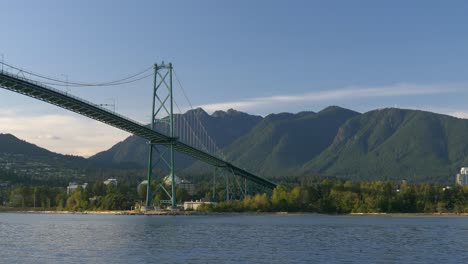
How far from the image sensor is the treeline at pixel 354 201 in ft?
357

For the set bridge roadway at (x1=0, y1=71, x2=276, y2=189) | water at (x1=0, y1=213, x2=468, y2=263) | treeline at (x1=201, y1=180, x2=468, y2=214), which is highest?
bridge roadway at (x1=0, y1=71, x2=276, y2=189)

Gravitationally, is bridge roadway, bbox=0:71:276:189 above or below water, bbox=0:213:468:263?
above

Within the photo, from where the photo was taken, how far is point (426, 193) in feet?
375

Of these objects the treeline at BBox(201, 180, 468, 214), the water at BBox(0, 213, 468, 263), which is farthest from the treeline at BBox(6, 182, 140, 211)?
the water at BBox(0, 213, 468, 263)

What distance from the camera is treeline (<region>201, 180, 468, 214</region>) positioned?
10888 cm

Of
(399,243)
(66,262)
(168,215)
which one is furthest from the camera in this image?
(168,215)

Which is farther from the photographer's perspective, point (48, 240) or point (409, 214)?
point (409, 214)

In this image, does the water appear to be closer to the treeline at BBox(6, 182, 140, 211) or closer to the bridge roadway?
the bridge roadway

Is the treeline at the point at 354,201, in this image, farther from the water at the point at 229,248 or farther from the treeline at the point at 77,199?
the water at the point at 229,248

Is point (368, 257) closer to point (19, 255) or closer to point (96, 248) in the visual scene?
point (96, 248)

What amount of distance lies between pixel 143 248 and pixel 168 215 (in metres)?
52.7

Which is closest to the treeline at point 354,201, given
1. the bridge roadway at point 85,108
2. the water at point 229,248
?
the bridge roadway at point 85,108

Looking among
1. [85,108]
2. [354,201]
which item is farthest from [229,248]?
[354,201]

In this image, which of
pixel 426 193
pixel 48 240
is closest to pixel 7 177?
pixel 426 193
